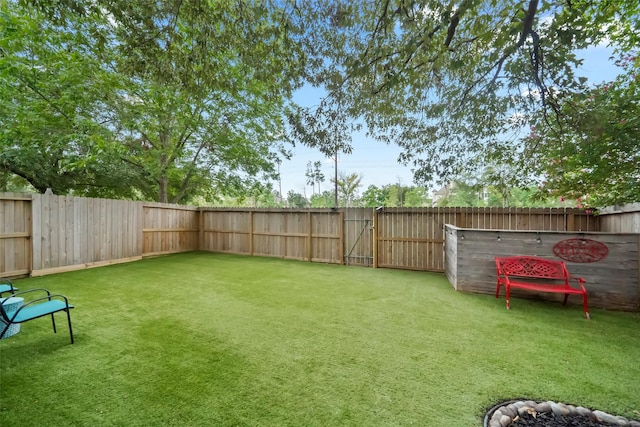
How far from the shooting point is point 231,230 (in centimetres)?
926

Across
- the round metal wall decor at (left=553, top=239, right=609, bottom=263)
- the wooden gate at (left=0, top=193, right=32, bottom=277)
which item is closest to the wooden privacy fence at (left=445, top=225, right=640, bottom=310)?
the round metal wall decor at (left=553, top=239, right=609, bottom=263)

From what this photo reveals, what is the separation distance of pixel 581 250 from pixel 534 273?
2.26 ft

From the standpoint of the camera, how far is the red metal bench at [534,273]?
150 inches

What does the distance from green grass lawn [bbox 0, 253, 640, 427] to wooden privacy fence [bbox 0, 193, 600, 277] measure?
2226mm

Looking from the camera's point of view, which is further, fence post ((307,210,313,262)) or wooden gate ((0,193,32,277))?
fence post ((307,210,313,262))

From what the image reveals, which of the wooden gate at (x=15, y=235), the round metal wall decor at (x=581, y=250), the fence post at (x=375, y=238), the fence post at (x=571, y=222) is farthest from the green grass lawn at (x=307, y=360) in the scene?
the fence post at (x=375, y=238)

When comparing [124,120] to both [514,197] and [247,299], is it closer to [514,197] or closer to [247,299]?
[247,299]

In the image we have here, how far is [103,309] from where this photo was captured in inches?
144

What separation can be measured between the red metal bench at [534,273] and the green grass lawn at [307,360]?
0.32 metres

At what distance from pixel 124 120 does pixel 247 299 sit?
737 cm

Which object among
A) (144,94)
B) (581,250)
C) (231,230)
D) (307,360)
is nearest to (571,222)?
(581,250)

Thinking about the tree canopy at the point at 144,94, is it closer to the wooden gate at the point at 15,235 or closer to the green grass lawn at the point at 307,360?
the wooden gate at the point at 15,235

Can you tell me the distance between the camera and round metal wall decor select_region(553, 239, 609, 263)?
3.83 metres

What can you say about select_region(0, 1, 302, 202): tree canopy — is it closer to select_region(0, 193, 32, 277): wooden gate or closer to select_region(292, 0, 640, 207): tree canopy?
select_region(292, 0, 640, 207): tree canopy
